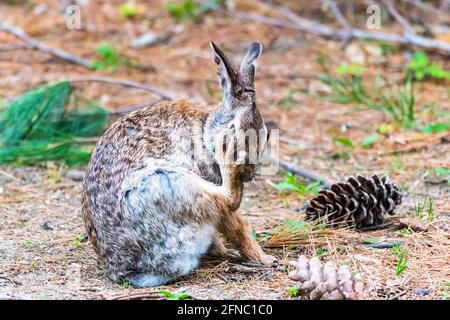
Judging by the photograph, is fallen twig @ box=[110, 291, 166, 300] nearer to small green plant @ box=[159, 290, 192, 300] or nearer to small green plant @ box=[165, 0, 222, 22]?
small green plant @ box=[159, 290, 192, 300]

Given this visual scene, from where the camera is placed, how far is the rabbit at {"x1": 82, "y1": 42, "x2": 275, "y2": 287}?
418 cm

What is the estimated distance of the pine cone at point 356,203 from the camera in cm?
496

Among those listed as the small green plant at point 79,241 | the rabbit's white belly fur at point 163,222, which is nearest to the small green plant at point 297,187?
the small green plant at point 79,241

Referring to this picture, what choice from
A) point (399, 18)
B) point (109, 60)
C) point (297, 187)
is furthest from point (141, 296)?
point (399, 18)

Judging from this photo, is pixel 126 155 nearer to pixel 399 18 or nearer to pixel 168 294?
pixel 168 294

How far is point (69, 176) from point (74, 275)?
1813 mm

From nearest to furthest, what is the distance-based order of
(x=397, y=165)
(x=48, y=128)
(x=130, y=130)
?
(x=130, y=130) → (x=397, y=165) → (x=48, y=128)

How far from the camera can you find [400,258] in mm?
4340

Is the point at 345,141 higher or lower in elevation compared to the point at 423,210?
higher

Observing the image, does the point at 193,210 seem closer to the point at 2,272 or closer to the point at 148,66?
the point at 2,272

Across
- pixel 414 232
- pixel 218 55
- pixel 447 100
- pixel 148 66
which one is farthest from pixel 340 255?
pixel 148 66

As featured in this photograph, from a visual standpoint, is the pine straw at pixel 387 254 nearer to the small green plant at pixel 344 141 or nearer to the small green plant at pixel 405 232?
the small green plant at pixel 405 232

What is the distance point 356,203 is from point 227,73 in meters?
1.22

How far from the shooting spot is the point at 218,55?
4.17 metres
